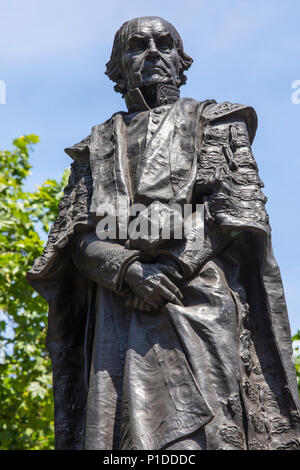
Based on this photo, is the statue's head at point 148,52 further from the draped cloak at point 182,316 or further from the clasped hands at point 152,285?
the clasped hands at point 152,285

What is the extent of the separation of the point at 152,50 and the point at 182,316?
7.81ft

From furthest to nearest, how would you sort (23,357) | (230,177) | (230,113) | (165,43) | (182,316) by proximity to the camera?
1. (23,357)
2. (165,43)
3. (230,113)
4. (230,177)
5. (182,316)

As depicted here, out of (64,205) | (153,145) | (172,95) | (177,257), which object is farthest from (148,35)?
(177,257)

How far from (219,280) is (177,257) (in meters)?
0.36

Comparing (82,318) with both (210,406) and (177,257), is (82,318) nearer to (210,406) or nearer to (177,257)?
(177,257)

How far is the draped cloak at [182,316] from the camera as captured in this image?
6375 millimetres

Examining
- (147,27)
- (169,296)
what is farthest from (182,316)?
(147,27)

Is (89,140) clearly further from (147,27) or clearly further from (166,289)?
(166,289)

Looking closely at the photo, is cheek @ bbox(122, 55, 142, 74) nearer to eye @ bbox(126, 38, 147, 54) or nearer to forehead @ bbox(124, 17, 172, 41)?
eye @ bbox(126, 38, 147, 54)

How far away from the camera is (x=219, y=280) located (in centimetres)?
684

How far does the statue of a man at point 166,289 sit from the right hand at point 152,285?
0.03 feet

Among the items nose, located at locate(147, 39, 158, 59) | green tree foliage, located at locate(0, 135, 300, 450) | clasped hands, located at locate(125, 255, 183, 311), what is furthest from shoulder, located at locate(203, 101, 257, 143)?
green tree foliage, located at locate(0, 135, 300, 450)

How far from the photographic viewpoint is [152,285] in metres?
6.59

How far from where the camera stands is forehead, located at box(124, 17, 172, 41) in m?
7.82
